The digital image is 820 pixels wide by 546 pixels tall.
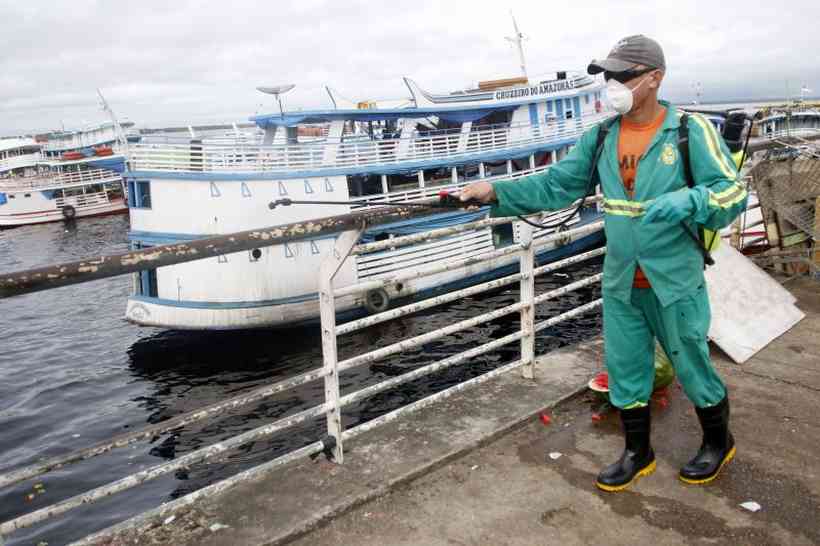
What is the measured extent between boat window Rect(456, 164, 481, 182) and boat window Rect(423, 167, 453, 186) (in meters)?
0.27

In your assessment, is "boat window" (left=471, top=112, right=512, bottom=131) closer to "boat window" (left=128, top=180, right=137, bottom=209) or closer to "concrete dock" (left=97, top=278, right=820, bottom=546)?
"boat window" (left=128, top=180, right=137, bottom=209)

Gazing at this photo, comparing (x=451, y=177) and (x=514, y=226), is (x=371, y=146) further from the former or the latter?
(x=514, y=226)

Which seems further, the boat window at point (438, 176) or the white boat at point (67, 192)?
the white boat at point (67, 192)

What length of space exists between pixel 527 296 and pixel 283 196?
10.4 m

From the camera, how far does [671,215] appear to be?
239 cm

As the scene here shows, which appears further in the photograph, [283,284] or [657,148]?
[283,284]


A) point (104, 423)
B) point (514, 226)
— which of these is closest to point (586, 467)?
point (104, 423)

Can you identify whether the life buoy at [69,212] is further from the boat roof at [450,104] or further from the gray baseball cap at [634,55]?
the gray baseball cap at [634,55]

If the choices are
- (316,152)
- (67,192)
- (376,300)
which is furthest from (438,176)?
(67,192)

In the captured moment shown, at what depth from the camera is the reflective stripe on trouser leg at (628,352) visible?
9.68ft

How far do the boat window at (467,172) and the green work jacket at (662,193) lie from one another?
14.4 m

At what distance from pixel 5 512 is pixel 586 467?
7.66 metres

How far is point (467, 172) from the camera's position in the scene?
18.6 meters

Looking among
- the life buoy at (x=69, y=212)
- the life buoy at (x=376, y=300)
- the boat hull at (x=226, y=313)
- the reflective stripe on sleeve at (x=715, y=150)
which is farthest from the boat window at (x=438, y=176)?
the life buoy at (x=69, y=212)
